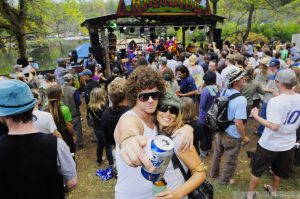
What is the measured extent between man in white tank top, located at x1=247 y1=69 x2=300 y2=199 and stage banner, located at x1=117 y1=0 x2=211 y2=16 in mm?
9149

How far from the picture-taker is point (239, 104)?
3.25 metres

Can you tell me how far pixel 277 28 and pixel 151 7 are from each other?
22428 mm

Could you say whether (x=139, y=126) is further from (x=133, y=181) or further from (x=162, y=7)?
(x=162, y=7)

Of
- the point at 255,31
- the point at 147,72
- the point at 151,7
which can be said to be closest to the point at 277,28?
the point at 255,31

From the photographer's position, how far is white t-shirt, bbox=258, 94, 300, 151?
2.82 metres

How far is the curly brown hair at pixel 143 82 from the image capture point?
1731 mm

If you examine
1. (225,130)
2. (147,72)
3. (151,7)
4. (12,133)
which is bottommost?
(225,130)

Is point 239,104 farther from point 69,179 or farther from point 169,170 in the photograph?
point 69,179

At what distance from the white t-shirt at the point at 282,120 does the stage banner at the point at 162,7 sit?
930 centimetres

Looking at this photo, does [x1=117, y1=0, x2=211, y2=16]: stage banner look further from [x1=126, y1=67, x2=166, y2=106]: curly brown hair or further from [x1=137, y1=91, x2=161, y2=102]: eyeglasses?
[x1=137, y1=91, x2=161, y2=102]: eyeglasses

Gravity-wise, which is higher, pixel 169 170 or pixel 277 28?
pixel 277 28

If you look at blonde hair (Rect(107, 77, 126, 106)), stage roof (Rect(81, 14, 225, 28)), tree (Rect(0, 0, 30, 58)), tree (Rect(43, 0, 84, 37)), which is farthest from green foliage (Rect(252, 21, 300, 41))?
blonde hair (Rect(107, 77, 126, 106))

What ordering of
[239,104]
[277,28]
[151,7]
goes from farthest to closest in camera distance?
[277,28], [151,7], [239,104]

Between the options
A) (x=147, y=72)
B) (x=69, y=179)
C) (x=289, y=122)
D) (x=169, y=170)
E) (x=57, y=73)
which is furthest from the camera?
(x=57, y=73)
